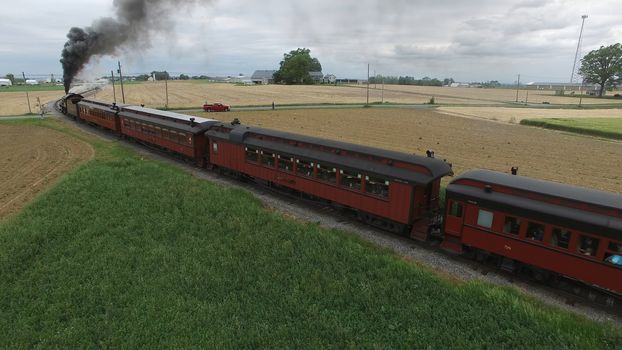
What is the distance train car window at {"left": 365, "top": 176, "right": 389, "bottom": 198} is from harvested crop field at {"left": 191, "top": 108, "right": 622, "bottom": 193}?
1221cm

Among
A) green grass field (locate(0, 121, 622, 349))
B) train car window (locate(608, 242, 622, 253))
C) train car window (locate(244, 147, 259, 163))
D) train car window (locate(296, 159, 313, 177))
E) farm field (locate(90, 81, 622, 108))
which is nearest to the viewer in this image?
green grass field (locate(0, 121, 622, 349))

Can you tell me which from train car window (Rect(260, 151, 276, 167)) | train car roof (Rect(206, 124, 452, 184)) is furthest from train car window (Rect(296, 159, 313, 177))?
train car window (Rect(260, 151, 276, 167))

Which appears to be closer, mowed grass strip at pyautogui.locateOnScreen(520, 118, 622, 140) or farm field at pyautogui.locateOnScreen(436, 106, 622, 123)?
mowed grass strip at pyautogui.locateOnScreen(520, 118, 622, 140)

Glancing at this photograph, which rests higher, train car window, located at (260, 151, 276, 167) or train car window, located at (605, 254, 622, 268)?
train car window, located at (260, 151, 276, 167)

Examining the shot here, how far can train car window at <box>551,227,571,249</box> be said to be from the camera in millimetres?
11234

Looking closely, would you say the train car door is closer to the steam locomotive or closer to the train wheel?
the steam locomotive

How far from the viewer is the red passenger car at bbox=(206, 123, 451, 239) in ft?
48.8

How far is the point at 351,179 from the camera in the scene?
16609mm

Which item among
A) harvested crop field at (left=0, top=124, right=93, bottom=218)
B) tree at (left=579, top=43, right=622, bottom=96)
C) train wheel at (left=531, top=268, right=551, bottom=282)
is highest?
tree at (left=579, top=43, right=622, bottom=96)

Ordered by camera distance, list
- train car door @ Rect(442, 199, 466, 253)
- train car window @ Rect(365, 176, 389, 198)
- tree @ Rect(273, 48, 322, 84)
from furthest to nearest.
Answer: tree @ Rect(273, 48, 322, 84), train car window @ Rect(365, 176, 389, 198), train car door @ Rect(442, 199, 466, 253)

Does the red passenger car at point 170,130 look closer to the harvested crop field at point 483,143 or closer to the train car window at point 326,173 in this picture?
the train car window at point 326,173

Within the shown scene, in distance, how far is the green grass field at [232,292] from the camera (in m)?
9.69

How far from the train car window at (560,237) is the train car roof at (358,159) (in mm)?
4315

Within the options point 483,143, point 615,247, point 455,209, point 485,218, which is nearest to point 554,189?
point 485,218
